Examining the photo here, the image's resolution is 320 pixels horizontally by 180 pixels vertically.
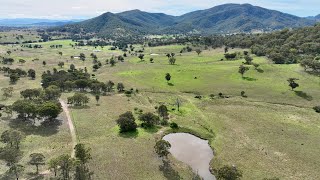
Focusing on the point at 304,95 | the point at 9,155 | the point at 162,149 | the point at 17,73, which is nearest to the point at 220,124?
the point at 162,149

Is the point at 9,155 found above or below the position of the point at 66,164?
below

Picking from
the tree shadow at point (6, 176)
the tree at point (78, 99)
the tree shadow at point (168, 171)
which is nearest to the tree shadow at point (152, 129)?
the tree shadow at point (168, 171)

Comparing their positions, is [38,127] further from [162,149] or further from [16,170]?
[162,149]

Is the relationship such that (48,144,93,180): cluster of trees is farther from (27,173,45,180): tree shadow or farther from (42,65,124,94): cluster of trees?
(42,65,124,94): cluster of trees

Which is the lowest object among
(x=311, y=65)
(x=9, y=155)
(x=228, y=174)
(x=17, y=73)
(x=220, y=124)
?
(x=220, y=124)

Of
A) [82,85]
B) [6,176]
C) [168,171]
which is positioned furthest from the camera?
[82,85]

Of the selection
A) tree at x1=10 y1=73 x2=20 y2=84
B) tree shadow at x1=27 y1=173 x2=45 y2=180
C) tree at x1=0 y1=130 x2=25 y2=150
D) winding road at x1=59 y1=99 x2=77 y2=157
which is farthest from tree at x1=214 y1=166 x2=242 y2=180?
tree at x1=10 y1=73 x2=20 y2=84

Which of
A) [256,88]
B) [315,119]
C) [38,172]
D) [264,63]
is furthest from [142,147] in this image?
[264,63]
